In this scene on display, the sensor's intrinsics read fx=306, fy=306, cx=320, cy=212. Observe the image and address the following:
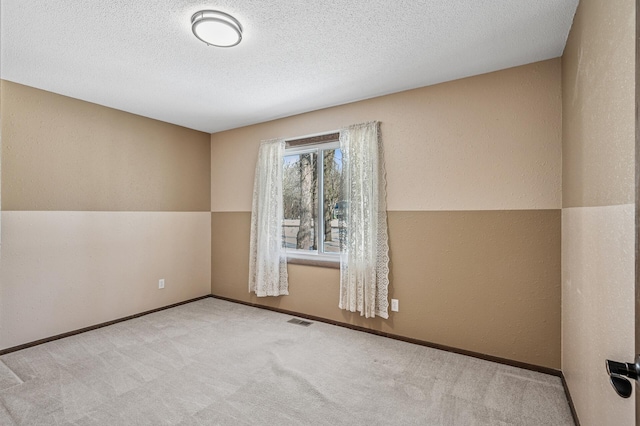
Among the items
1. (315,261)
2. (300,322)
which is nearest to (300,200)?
(315,261)

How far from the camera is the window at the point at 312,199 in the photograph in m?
3.76

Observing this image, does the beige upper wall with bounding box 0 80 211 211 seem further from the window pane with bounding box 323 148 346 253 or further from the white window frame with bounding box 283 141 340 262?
the window pane with bounding box 323 148 346 253

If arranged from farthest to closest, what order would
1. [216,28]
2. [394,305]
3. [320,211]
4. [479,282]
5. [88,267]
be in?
1. [320,211]
2. [88,267]
3. [394,305]
4. [479,282]
5. [216,28]

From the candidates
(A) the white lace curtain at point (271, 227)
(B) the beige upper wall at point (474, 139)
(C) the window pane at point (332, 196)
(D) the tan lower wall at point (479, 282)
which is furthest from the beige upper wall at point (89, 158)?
(D) the tan lower wall at point (479, 282)

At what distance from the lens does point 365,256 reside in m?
Answer: 3.24

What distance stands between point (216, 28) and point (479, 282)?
2.89m

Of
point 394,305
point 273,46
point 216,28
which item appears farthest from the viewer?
point 394,305

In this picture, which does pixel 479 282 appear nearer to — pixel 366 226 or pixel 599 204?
pixel 366 226

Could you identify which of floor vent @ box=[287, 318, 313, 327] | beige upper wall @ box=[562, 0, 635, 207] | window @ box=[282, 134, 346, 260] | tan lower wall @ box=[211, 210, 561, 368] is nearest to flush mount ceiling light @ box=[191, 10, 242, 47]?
window @ box=[282, 134, 346, 260]

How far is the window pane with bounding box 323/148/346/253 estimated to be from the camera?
12.2 feet

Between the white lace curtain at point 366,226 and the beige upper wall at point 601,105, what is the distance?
1.56 m

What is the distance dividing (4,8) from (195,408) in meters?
2.79

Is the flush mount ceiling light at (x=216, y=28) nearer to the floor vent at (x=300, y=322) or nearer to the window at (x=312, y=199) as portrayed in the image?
the window at (x=312, y=199)

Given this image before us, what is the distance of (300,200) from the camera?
4.04 metres
